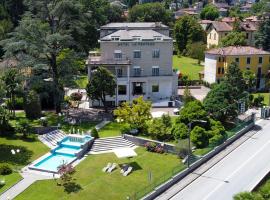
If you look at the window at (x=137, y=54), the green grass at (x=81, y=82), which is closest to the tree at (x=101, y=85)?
the green grass at (x=81, y=82)

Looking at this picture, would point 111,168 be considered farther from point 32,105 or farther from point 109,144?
point 32,105

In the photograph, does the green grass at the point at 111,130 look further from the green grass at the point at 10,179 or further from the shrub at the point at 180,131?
the green grass at the point at 10,179

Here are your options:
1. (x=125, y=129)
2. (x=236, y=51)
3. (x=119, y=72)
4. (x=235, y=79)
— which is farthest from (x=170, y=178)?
(x=236, y=51)

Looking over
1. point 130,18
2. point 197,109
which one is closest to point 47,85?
point 197,109

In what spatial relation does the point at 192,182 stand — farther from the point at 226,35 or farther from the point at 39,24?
the point at 226,35

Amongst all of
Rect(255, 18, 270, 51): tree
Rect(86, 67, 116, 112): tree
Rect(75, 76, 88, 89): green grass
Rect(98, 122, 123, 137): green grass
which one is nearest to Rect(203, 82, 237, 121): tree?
Rect(98, 122, 123, 137): green grass

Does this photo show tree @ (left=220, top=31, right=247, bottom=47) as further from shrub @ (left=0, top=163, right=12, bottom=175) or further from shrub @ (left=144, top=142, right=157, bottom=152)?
shrub @ (left=0, top=163, right=12, bottom=175)
